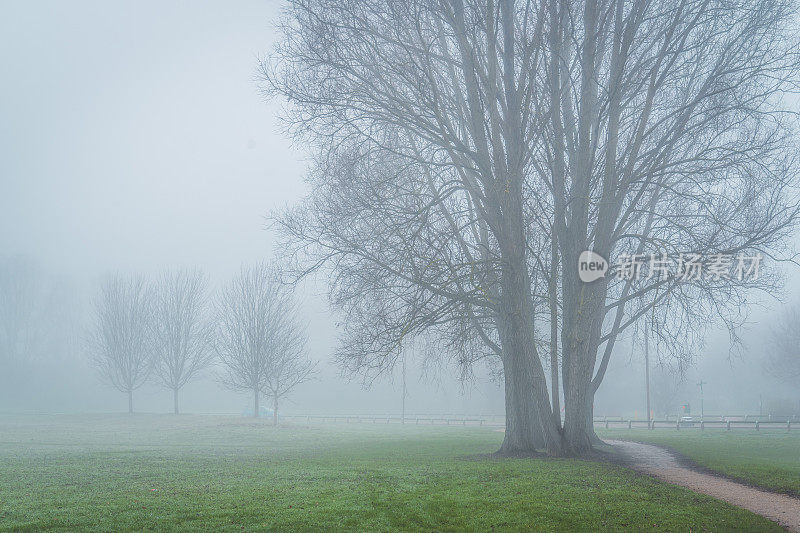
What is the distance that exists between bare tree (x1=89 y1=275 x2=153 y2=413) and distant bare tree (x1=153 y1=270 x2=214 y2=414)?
1150 mm

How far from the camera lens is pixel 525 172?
2033 centimetres

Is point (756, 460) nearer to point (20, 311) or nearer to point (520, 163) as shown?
point (520, 163)

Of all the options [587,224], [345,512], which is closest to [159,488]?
[345,512]

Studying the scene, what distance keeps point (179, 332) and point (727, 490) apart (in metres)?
53.0

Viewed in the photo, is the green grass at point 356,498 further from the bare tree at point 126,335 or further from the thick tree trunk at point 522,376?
the bare tree at point 126,335

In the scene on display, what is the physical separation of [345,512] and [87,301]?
104915 mm

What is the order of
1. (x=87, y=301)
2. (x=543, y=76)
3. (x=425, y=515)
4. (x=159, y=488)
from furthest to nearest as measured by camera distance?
1. (x=87, y=301)
2. (x=543, y=76)
3. (x=159, y=488)
4. (x=425, y=515)

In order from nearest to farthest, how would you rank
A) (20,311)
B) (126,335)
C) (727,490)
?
(727,490) → (126,335) → (20,311)

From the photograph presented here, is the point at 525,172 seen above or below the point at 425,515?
above

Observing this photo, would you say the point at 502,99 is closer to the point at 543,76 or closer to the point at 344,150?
the point at 543,76

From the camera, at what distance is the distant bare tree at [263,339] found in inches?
1864

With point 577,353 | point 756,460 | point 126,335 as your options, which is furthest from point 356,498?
point 126,335

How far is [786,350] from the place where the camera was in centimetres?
5312

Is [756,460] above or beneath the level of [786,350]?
beneath
